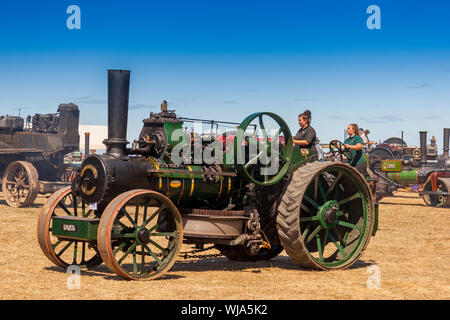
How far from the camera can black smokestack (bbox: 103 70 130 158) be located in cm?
838

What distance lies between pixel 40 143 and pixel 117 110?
16.6 metres

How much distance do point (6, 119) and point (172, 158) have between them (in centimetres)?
1655

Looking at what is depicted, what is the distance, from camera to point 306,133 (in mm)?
9672

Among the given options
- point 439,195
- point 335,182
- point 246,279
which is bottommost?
point 246,279

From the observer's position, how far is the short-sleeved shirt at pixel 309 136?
31.6 ft

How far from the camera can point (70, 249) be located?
10859mm

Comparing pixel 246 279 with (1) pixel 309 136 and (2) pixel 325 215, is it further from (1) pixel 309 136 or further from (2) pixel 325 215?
(1) pixel 309 136

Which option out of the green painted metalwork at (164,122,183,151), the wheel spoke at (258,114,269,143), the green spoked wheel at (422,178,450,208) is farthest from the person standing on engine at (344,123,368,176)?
the green spoked wheel at (422,178,450,208)

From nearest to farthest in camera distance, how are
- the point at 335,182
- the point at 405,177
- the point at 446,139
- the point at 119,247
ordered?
the point at 119,247
the point at 335,182
the point at 405,177
the point at 446,139

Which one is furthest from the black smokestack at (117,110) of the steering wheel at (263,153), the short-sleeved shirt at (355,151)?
the short-sleeved shirt at (355,151)

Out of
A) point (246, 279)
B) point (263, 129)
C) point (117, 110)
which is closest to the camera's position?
point (246, 279)

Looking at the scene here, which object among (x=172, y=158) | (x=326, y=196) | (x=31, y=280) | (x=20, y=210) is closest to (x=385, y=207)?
(x=20, y=210)

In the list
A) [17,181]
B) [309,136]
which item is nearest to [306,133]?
[309,136]
